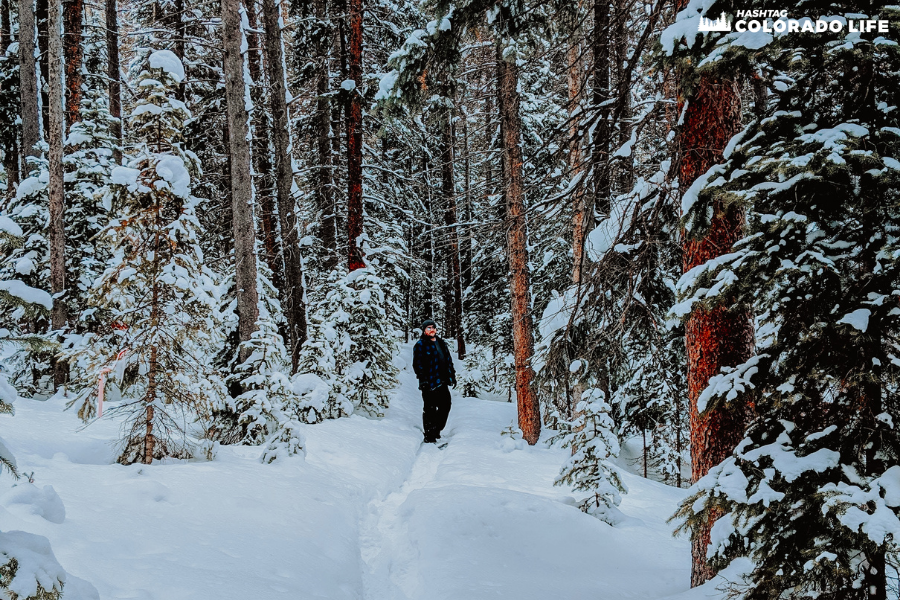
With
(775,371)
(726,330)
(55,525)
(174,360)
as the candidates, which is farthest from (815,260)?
(174,360)

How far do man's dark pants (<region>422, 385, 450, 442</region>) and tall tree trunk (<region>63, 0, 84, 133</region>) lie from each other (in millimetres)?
11235

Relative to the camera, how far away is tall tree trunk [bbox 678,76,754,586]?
12.8ft

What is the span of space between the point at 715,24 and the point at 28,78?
14.1 metres

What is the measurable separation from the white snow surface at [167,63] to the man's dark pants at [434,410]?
7.12 meters

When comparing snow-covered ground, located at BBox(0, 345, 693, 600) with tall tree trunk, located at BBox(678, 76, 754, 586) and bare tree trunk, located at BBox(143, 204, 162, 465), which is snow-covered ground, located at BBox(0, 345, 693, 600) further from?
tall tree trunk, located at BBox(678, 76, 754, 586)

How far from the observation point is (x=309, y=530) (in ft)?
16.3

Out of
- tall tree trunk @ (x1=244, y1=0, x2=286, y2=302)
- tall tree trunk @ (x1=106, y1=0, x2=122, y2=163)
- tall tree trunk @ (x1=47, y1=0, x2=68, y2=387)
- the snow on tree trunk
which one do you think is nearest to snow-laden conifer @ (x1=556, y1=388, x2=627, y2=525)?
the snow on tree trunk

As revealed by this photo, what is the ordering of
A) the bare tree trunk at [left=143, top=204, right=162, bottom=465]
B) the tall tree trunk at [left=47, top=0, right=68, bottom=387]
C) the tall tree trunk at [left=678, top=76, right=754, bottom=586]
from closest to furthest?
the tall tree trunk at [left=678, top=76, right=754, bottom=586] → the bare tree trunk at [left=143, top=204, right=162, bottom=465] → the tall tree trunk at [left=47, top=0, right=68, bottom=387]

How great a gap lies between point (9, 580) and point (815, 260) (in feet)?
13.0

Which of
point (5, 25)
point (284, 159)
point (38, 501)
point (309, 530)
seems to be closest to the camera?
point (38, 501)

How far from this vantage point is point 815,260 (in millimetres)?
2736

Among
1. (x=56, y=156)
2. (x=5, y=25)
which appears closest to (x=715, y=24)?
(x=56, y=156)

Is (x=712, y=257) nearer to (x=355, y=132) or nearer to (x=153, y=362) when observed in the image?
(x=153, y=362)

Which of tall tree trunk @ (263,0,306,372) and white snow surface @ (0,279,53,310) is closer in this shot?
white snow surface @ (0,279,53,310)
